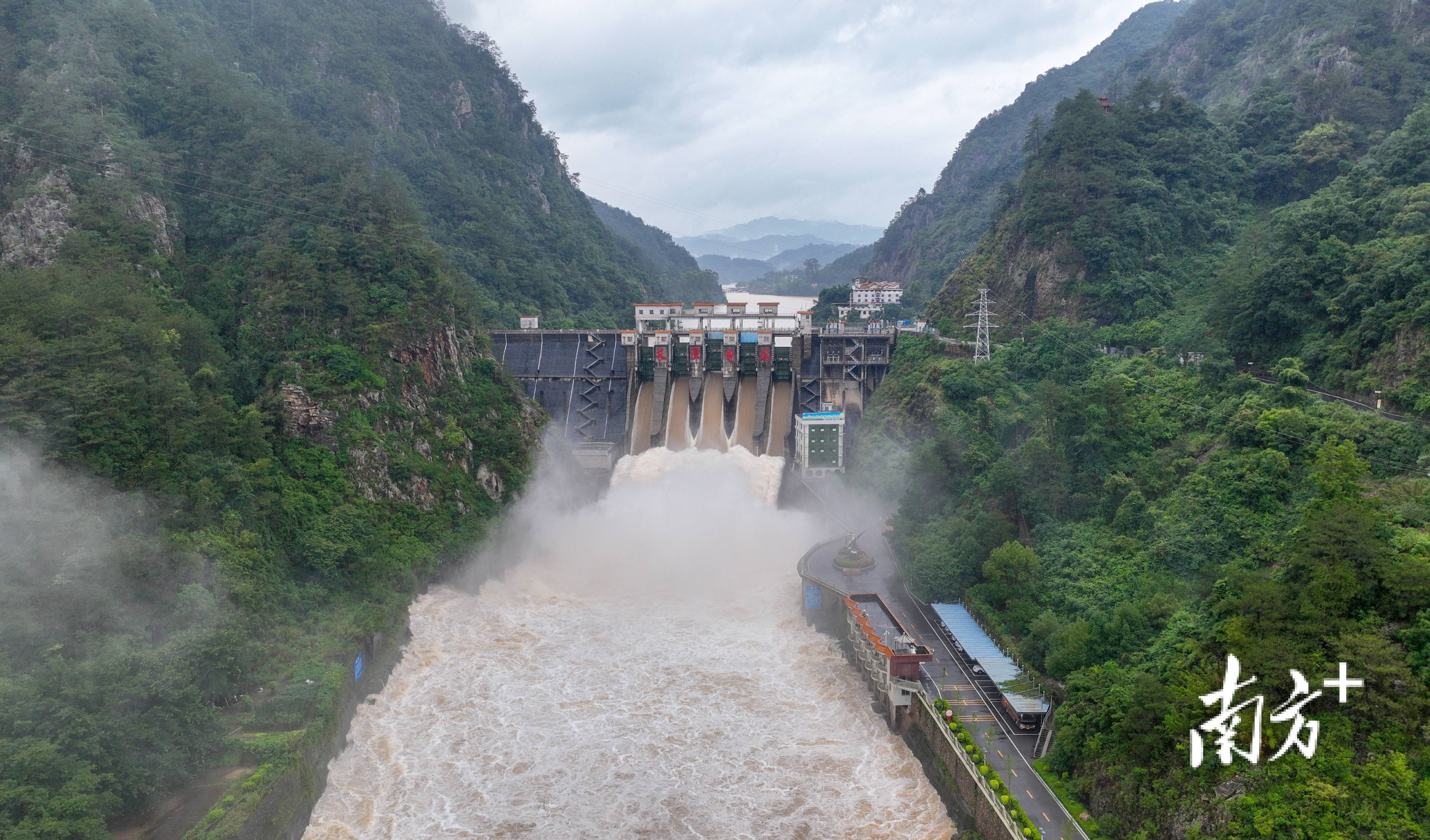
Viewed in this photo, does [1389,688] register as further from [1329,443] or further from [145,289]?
[145,289]

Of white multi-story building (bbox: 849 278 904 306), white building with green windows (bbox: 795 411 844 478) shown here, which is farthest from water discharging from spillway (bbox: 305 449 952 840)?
white multi-story building (bbox: 849 278 904 306)

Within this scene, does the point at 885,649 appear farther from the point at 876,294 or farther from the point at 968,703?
the point at 876,294

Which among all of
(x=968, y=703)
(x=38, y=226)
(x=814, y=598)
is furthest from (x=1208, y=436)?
(x=38, y=226)

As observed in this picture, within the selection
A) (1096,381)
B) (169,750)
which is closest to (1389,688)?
(1096,381)

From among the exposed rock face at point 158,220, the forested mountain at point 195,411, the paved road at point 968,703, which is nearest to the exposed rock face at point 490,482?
the forested mountain at point 195,411

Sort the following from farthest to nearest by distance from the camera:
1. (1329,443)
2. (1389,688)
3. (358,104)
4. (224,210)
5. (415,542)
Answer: (358,104)
(224,210)
(415,542)
(1329,443)
(1389,688)

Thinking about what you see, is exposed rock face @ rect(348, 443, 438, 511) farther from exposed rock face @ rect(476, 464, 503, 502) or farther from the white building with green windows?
the white building with green windows
